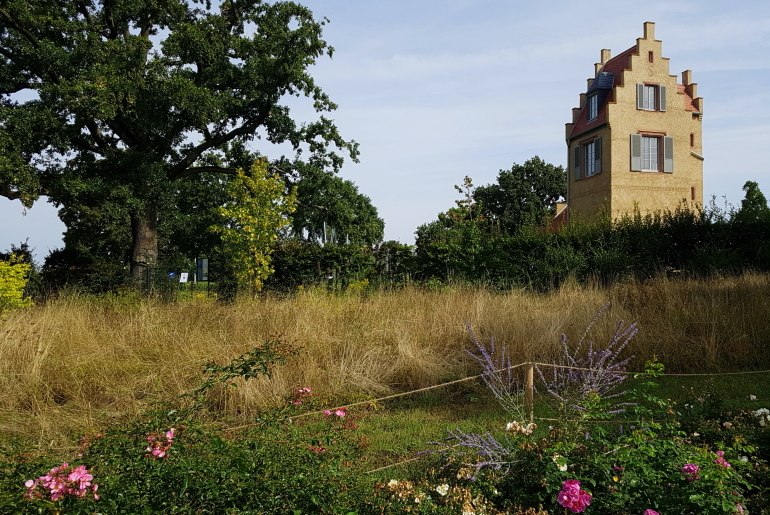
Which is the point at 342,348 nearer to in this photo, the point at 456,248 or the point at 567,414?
the point at 567,414

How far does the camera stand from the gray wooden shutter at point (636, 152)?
23.6 meters

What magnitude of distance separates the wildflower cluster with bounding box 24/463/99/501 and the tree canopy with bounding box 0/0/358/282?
47.0ft

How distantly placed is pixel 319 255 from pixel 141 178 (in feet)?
18.7

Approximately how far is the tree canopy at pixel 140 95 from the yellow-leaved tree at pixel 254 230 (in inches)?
131

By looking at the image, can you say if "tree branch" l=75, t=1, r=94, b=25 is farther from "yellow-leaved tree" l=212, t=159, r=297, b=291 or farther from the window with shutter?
the window with shutter

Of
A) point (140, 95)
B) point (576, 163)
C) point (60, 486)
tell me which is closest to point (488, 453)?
point (60, 486)

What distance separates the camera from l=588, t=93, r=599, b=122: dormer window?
977 inches

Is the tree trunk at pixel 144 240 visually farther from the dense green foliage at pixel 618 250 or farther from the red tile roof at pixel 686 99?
the red tile roof at pixel 686 99

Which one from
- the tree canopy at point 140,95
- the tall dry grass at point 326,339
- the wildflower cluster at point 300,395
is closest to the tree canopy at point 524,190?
the tree canopy at point 140,95

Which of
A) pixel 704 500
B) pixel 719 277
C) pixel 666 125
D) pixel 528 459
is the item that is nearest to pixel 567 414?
pixel 528 459

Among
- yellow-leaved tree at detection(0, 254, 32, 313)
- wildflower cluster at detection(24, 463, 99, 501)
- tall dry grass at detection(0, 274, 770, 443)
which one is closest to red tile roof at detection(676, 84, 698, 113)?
tall dry grass at detection(0, 274, 770, 443)

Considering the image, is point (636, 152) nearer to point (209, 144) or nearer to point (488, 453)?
point (209, 144)

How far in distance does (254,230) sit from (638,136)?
16.8 metres

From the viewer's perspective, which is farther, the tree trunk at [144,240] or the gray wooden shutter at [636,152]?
the gray wooden shutter at [636,152]
